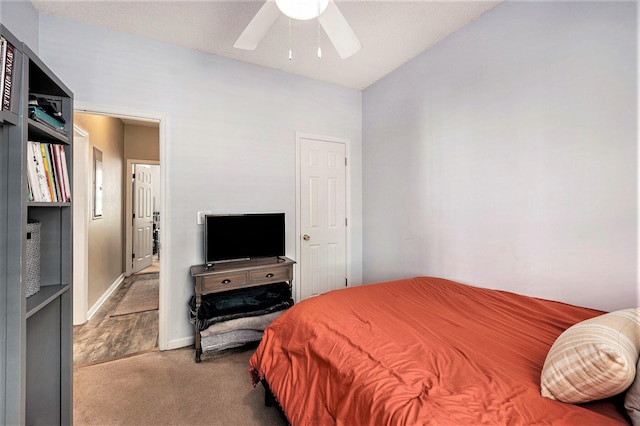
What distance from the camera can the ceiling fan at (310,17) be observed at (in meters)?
1.42

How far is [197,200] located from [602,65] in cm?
305

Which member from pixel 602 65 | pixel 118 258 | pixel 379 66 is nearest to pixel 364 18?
pixel 379 66

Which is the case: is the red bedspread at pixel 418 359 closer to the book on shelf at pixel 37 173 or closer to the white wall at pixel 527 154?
the white wall at pixel 527 154

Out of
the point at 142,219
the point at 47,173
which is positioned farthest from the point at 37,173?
the point at 142,219

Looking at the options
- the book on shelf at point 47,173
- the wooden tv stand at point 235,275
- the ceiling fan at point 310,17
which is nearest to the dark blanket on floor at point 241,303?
the wooden tv stand at point 235,275

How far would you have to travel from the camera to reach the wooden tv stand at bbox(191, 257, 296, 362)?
2.46 metres

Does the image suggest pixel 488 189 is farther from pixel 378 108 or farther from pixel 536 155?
pixel 378 108

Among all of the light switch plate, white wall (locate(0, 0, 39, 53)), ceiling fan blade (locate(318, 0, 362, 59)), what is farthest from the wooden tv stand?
white wall (locate(0, 0, 39, 53))

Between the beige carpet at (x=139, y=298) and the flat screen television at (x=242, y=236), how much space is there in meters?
1.77

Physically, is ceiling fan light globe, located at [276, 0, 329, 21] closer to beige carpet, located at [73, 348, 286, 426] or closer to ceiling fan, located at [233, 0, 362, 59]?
ceiling fan, located at [233, 0, 362, 59]

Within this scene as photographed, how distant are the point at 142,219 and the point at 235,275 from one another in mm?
4129

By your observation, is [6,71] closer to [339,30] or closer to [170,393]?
[339,30]

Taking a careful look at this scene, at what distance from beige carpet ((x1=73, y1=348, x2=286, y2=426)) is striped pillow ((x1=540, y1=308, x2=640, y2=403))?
147cm

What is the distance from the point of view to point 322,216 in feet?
11.3
